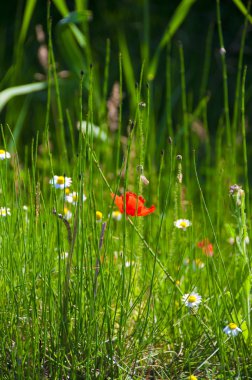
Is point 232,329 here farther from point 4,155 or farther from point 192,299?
point 4,155

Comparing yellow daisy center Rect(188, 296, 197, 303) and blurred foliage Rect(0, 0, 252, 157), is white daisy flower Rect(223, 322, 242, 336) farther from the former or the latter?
blurred foliage Rect(0, 0, 252, 157)

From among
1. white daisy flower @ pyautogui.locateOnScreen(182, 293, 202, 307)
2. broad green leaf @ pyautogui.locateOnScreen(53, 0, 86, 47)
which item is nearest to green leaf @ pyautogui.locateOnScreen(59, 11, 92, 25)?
broad green leaf @ pyautogui.locateOnScreen(53, 0, 86, 47)

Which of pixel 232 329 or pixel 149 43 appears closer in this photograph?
pixel 232 329

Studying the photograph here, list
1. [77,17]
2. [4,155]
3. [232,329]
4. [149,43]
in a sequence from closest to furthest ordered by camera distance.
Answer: [232,329]
[4,155]
[77,17]
[149,43]

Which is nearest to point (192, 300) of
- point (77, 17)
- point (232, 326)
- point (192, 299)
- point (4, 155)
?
point (192, 299)

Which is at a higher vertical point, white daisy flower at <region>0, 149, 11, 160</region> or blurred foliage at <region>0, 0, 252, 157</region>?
blurred foliage at <region>0, 0, 252, 157</region>

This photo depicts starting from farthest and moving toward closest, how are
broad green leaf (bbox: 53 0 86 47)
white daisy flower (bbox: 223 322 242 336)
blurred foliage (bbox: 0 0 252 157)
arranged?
1. blurred foliage (bbox: 0 0 252 157)
2. broad green leaf (bbox: 53 0 86 47)
3. white daisy flower (bbox: 223 322 242 336)

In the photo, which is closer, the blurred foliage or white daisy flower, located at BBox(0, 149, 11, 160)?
white daisy flower, located at BBox(0, 149, 11, 160)

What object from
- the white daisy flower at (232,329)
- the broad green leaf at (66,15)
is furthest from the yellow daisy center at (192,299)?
the broad green leaf at (66,15)

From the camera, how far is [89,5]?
4.16m

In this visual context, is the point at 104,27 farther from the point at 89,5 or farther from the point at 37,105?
the point at 37,105

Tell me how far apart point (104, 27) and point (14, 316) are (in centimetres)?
277

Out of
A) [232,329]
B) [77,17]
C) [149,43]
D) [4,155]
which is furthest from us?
[149,43]

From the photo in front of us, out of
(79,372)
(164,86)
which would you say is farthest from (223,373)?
(164,86)
